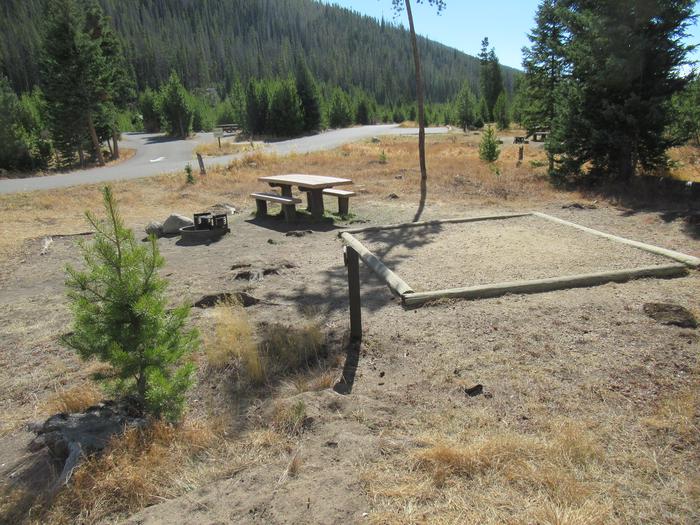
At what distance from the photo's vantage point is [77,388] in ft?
11.8

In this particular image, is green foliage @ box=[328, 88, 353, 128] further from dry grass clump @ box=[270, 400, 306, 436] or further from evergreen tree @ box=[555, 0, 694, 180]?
dry grass clump @ box=[270, 400, 306, 436]

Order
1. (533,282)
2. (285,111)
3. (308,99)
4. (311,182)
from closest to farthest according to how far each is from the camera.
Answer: (533,282), (311,182), (285,111), (308,99)

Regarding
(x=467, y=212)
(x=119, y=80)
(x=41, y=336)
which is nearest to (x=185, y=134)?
(x=119, y=80)

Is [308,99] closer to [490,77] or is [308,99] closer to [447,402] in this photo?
[490,77]

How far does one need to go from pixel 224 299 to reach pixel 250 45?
154 metres

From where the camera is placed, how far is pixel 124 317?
9.18 feet

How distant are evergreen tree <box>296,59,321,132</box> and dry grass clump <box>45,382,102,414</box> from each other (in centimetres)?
5019

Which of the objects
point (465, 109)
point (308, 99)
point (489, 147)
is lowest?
point (489, 147)

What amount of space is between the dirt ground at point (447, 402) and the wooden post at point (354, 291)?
138 mm

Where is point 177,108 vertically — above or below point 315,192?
above

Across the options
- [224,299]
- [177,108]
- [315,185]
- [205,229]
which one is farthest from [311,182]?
[177,108]

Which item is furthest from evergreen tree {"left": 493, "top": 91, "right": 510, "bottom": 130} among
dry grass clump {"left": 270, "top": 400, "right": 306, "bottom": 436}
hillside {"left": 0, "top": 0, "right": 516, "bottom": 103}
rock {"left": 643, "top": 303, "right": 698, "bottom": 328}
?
dry grass clump {"left": 270, "top": 400, "right": 306, "bottom": 436}

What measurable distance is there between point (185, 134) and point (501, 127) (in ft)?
119

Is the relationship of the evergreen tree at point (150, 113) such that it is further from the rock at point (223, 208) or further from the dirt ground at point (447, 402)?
the dirt ground at point (447, 402)
